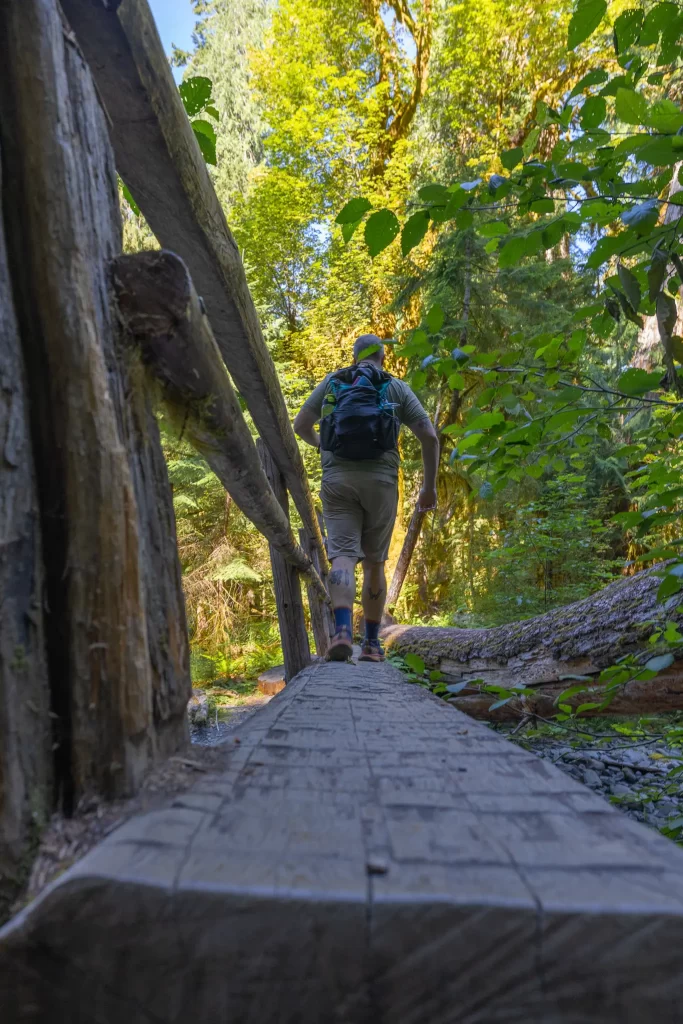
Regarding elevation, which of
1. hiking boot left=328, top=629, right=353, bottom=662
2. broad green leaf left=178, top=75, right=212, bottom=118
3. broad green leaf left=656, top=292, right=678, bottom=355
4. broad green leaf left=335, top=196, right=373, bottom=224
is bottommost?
hiking boot left=328, top=629, right=353, bottom=662

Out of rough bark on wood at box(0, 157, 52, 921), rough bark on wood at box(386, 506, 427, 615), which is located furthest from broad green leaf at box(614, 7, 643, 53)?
rough bark on wood at box(386, 506, 427, 615)

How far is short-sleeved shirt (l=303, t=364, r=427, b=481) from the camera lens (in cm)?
283

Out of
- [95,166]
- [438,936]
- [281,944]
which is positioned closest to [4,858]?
[281,944]

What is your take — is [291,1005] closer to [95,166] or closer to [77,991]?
[77,991]

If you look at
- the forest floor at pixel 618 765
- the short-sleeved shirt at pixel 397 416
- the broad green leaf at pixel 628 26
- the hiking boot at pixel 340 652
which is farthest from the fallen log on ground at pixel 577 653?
the broad green leaf at pixel 628 26

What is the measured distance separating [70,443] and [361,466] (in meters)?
2.27

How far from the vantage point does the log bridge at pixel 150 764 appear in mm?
416

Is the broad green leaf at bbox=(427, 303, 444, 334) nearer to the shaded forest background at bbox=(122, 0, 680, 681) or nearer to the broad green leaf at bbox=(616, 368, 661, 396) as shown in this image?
the broad green leaf at bbox=(616, 368, 661, 396)

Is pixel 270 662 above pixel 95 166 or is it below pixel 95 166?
below

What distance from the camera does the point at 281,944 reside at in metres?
0.42

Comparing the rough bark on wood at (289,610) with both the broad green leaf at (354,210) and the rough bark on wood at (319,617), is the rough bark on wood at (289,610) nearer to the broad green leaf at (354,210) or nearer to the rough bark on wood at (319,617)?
the rough bark on wood at (319,617)

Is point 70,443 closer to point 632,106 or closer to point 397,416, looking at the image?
point 632,106

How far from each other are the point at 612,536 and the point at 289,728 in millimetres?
9254

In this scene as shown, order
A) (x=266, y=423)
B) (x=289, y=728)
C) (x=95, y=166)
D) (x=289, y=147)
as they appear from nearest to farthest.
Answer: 1. (x=95, y=166)
2. (x=289, y=728)
3. (x=266, y=423)
4. (x=289, y=147)
